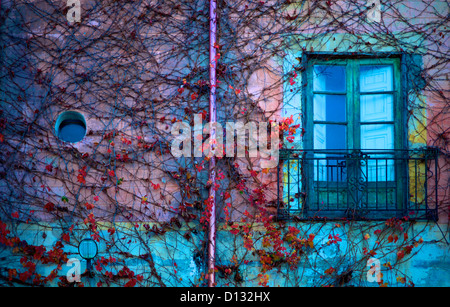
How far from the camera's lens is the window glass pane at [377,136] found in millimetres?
6684

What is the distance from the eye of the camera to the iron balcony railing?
641 cm

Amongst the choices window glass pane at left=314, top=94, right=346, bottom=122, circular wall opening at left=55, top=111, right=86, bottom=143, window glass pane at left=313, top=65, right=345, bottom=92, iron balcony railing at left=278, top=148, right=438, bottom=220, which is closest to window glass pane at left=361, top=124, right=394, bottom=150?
iron balcony railing at left=278, top=148, right=438, bottom=220

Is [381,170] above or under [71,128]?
under

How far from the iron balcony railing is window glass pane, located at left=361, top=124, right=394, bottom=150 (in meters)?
0.17

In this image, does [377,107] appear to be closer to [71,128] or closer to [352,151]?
[352,151]

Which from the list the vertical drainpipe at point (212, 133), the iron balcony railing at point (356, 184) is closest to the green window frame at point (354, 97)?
the iron balcony railing at point (356, 184)

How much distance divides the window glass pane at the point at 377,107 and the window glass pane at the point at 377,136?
0.10m

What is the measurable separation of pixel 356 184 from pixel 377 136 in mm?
691

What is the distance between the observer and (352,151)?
660 centimetres

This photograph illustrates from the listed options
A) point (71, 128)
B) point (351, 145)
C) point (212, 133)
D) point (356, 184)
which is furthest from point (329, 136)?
point (71, 128)

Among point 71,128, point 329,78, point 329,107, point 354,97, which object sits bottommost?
point 71,128

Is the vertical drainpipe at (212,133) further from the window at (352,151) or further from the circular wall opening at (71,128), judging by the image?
the circular wall opening at (71,128)

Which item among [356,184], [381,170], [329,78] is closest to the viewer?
[356,184]
